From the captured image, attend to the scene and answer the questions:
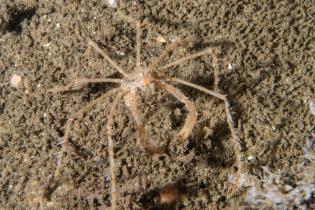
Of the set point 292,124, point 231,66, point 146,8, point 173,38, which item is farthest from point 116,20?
point 292,124

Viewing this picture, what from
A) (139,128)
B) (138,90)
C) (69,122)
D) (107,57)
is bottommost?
(139,128)

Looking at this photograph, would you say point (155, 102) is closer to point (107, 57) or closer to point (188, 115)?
point (188, 115)

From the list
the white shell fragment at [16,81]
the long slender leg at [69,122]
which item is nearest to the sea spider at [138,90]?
the long slender leg at [69,122]

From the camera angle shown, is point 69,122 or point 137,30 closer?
point 69,122

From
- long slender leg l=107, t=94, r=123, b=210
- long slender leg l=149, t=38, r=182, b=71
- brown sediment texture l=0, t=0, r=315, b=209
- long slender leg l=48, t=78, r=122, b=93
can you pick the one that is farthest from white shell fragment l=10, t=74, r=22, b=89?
long slender leg l=149, t=38, r=182, b=71

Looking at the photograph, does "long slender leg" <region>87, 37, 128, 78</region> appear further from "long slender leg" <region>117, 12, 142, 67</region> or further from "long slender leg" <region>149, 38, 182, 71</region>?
"long slender leg" <region>149, 38, 182, 71</region>

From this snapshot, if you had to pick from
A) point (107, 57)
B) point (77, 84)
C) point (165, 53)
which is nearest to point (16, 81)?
point (77, 84)

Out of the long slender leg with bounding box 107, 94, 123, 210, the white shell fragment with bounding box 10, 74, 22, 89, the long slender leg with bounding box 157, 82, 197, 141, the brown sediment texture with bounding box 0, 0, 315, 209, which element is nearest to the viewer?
the long slender leg with bounding box 107, 94, 123, 210

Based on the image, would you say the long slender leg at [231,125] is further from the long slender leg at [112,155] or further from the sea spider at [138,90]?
the long slender leg at [112,155]
